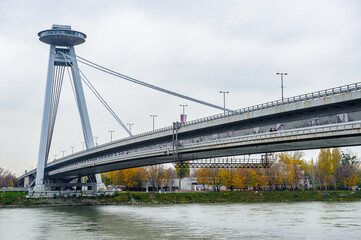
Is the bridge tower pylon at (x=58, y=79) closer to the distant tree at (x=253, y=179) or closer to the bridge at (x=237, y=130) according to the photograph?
the bridge at (x=237, y=130)

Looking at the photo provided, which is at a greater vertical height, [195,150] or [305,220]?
[195,150]

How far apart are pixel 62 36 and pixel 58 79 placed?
24.1ft

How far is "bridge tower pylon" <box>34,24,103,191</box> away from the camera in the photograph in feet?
247

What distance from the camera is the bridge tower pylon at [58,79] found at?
247 ft

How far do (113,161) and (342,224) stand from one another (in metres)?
33.9

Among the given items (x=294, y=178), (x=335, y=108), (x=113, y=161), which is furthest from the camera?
(x=294, y=178)

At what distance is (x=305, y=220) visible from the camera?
43.4 m

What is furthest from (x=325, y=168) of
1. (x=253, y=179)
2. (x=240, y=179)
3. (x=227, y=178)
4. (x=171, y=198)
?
(x=171, y=198)

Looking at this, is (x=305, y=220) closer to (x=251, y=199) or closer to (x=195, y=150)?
(x=195, y=150)

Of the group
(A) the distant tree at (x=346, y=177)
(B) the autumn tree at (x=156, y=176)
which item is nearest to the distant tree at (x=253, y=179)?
(A) the distant tree at (x=346, y=177)

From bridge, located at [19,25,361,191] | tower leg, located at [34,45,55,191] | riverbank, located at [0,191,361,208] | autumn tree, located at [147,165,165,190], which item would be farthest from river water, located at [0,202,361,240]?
autumn tree, located at [147,165,165,190]

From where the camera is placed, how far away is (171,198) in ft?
270

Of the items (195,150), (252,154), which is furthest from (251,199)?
(195,150)

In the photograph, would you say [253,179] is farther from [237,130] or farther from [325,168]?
[237,130]
